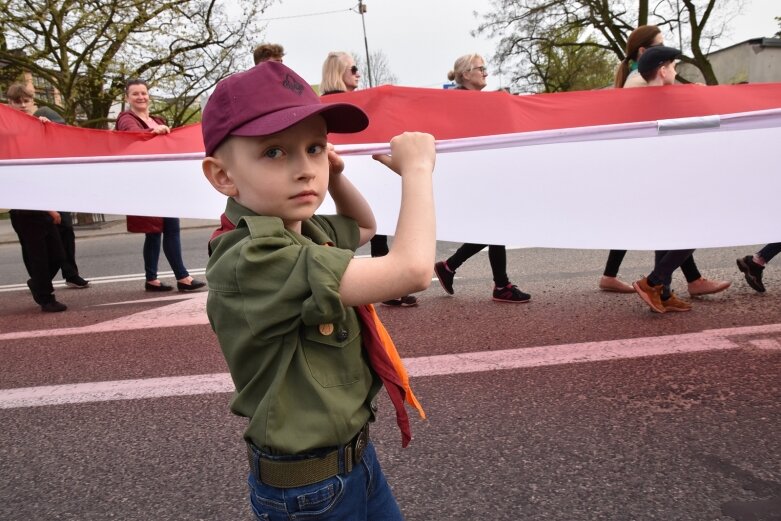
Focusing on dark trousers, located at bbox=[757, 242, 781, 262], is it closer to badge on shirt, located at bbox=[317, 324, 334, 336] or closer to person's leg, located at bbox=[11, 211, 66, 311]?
badge on shirt, located at bbox=[317, 324, 334, 336]

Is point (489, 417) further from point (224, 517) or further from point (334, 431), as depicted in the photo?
point (334, 431)

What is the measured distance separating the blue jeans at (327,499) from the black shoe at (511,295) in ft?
12.3

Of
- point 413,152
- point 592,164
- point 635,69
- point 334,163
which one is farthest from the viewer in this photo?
point 635,69

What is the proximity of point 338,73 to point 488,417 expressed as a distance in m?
Result: 2.88

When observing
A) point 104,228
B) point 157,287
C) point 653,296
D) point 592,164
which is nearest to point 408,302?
point 653,296

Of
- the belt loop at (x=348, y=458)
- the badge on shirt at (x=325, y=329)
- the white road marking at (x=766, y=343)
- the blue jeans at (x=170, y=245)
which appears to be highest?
the badge on shirt at (x=325, y=329)

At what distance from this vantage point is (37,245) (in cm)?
582

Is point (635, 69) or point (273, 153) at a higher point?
point (635, 69)

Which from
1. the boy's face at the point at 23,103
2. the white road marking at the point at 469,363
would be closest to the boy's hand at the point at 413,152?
the white road marking at the point at 469,363

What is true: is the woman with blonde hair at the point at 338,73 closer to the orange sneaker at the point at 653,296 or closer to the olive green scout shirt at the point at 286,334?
the orange sneaker at the point at 653,296

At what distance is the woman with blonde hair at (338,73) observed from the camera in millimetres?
4821

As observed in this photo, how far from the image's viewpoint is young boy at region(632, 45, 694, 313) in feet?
13.1

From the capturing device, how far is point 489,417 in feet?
9.84

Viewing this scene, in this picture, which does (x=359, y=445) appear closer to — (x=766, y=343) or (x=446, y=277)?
(x=766, y=343)
